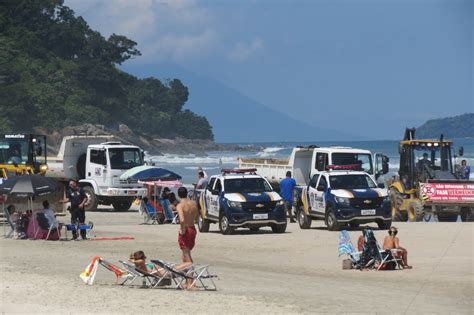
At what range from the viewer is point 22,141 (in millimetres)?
42469

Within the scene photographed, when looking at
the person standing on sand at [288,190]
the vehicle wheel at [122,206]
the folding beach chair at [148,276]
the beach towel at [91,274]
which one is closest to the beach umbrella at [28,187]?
the person standing on sand at [288,190]

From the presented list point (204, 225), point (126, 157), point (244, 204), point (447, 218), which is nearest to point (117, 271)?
point (244, 204)

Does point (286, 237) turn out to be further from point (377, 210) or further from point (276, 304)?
point (276, 304)

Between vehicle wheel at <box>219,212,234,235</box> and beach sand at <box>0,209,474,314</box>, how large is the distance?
0.39 metres

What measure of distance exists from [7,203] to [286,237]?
7.94m

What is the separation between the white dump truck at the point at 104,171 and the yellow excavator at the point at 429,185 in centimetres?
1015

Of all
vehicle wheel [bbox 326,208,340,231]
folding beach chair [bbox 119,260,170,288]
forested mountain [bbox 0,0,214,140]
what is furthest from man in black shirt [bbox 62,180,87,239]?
forested mountain [bbox 0,0,214,140]

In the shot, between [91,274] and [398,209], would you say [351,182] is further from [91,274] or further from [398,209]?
[91,274]

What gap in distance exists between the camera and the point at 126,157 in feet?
146

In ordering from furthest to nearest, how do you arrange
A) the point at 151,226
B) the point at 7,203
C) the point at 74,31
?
the point at 74,31 → the point at 151,226 → the point at 7,203

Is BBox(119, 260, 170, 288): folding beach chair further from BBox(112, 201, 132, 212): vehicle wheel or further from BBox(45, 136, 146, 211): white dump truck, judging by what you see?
BBox(112, 201, 132, 212): vehicle wheel

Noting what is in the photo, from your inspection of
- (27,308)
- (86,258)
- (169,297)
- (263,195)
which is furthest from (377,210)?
(27,308)

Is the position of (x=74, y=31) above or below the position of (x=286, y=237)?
above

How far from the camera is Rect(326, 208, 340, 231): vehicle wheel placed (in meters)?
31.5
